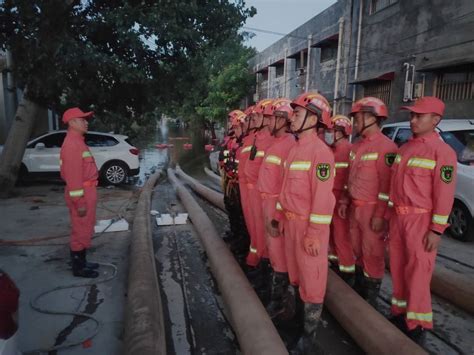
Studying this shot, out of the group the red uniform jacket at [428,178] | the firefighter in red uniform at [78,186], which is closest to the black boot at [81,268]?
the firefighter in red uniform at [78,186]

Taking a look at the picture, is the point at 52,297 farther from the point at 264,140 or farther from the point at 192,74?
the point at 192,74

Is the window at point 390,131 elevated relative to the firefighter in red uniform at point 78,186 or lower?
elevated

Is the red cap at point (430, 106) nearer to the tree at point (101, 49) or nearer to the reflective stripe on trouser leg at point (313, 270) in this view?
the reflective stripe on trouser leg at point (313, 270)

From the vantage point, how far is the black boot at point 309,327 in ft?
9.19

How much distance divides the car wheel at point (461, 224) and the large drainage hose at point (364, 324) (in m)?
3.21

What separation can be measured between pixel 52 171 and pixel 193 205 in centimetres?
539

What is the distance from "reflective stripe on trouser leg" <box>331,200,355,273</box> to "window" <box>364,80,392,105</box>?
9.55 metres

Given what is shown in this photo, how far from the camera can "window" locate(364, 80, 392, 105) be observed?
12531 mm

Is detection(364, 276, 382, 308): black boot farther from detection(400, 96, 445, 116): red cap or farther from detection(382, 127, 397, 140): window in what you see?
detection(382, 127, 397, 140): window

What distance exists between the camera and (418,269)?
2895mm

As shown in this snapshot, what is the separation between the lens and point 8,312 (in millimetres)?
1793

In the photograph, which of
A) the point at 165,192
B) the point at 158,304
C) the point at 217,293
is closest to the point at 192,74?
the point at 165,192

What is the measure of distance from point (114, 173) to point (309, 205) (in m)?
9.12

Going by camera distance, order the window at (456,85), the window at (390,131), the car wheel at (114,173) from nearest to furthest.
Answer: the window at (390,131), the window at (456,85), the car wheel at (114,173)
